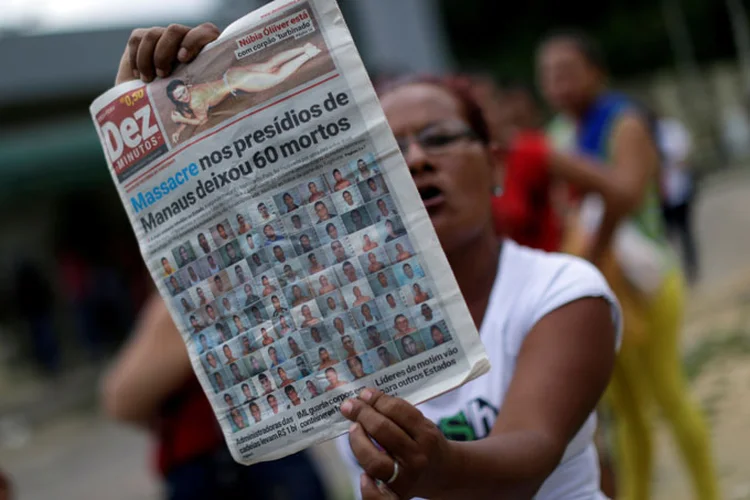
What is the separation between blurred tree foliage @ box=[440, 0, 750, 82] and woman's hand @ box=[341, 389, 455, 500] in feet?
93.4

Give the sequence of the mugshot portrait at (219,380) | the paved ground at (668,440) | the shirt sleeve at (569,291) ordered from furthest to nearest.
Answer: the paved ground at (668,440)
the shirt sleeve at (569,291)
the mugshot portrait at (219,380)

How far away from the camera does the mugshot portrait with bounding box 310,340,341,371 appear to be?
141cm

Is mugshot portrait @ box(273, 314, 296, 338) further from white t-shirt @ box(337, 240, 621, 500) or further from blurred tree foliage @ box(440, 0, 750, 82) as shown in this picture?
blurred tree foliage @ box(440, 0, 750, 82)

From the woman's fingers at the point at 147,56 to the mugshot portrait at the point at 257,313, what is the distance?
378 mm

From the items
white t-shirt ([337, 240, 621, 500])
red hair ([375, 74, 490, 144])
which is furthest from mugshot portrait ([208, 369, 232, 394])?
red hair ([375, 74, 490, 144])

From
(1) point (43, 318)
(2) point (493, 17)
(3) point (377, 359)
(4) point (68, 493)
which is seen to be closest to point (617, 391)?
(3) point (377, 359)

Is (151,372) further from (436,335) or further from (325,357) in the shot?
(436,335)

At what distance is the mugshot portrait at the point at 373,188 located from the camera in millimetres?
1374

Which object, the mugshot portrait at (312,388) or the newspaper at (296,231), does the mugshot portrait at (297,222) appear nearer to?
the newspaper at (296,231)

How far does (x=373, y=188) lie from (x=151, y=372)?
1.15m

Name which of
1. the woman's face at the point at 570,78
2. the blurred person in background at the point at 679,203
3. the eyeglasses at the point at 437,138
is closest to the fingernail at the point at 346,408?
the eyeglasses at the point at 437,138

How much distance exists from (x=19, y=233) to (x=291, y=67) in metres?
15.0

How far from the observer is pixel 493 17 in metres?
32.8

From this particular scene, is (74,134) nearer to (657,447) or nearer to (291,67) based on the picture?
(657,447)
